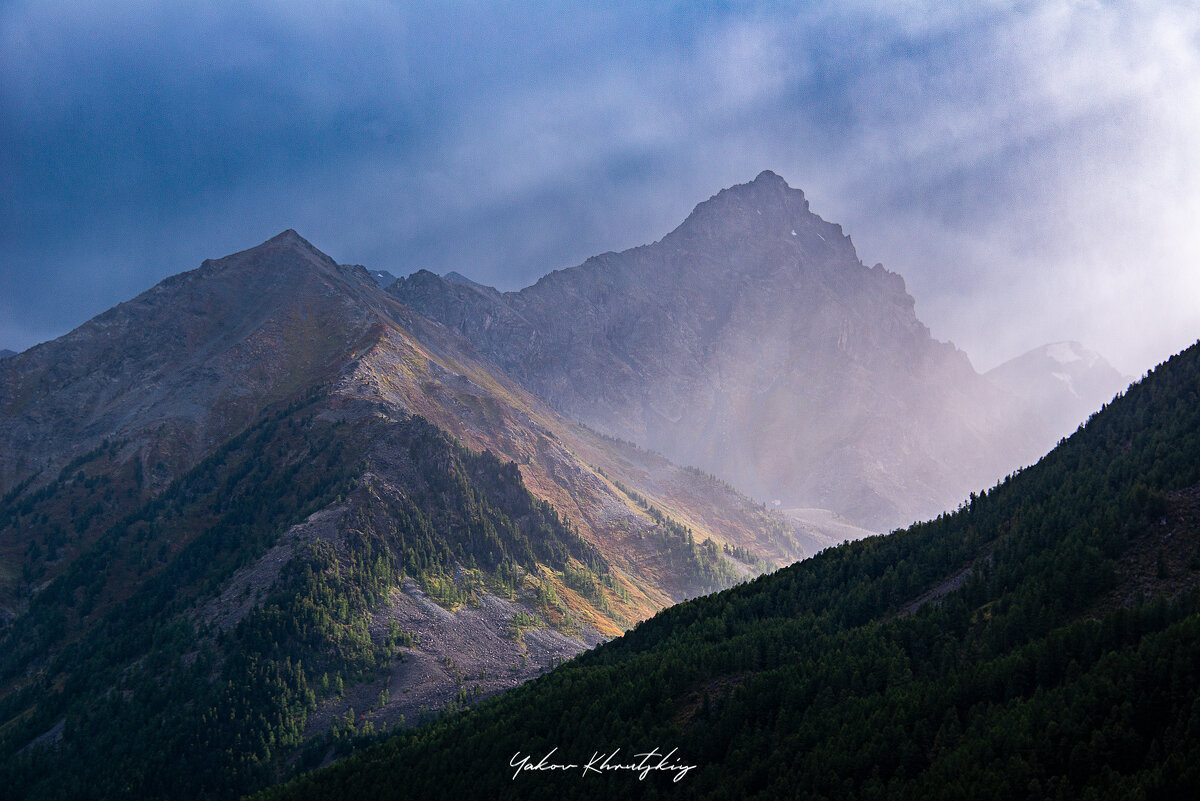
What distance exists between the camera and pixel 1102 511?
8450 centimetres

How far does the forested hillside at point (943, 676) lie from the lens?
174 ft

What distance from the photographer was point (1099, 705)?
2132 inches

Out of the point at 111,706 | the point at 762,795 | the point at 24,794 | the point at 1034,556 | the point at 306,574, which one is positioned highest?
the point at 306,574

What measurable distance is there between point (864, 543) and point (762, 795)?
256 feet

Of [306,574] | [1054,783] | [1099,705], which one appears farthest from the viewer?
[306,574]

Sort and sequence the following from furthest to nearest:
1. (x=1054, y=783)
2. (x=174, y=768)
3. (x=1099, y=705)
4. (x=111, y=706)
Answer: (x=111, y=706), (x=174, y=768), (x=1099, y=705), (x=1054, y=783)

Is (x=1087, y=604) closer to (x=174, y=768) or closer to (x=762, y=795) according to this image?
(x=762, y=795)

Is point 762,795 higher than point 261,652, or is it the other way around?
point 261,652

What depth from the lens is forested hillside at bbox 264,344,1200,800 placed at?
52969 millimetres

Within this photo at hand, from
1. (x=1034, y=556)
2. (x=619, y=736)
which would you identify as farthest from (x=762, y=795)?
Answer: (x=1034, y=556)

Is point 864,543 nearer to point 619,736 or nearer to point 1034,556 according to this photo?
point 1034,556

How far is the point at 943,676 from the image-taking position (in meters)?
70.9

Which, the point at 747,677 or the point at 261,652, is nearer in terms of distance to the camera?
the point at 747,677

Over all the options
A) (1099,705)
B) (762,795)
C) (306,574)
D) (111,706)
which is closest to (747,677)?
(762,795)
